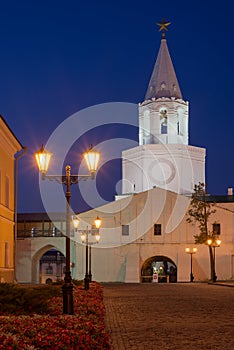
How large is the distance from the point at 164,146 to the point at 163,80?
6804 millimetres

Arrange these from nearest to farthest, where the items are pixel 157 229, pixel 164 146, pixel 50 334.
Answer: pixel 50 334 → pixel 157 229 → pixel 164 146

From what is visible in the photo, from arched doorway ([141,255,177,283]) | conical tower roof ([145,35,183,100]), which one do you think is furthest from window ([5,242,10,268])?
conical tower roof ([145,35,183,100])

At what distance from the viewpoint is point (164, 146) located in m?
60.6

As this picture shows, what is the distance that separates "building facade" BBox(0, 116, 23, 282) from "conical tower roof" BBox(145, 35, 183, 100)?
29.4 metres

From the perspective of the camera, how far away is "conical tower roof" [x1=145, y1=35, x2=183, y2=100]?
61844mm

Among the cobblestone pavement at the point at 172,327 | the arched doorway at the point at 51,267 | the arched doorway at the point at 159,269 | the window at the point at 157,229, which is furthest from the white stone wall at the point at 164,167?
the cobblestone pavement at the point at 172,327

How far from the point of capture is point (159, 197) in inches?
2360

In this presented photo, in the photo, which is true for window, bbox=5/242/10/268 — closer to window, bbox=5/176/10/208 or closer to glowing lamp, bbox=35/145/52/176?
window, bbox=5/176/10/208

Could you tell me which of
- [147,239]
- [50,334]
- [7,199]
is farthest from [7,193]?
[147,239]

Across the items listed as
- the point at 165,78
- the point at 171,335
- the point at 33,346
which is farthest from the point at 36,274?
the point at 33,346

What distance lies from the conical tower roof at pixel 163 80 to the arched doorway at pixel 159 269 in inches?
611

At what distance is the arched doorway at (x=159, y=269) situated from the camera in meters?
61.7

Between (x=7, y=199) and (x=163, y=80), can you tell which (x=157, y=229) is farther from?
(x=7, y=199)

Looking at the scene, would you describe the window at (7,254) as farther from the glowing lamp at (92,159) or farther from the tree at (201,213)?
the tree at (201,213)
